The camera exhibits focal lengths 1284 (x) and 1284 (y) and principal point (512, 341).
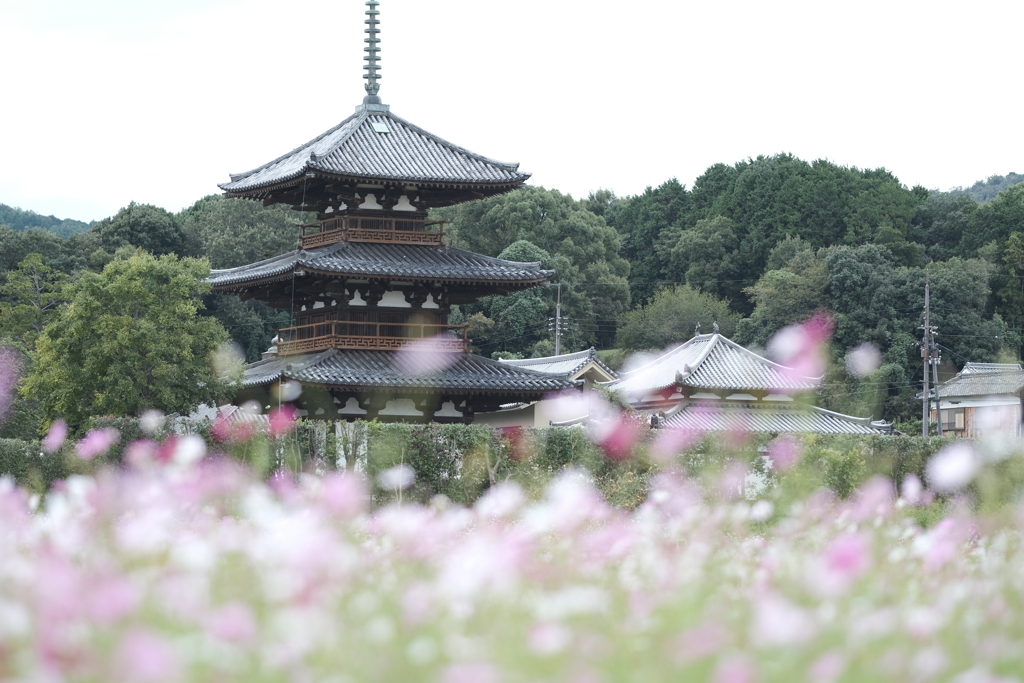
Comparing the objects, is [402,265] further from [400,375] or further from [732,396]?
[732,396]

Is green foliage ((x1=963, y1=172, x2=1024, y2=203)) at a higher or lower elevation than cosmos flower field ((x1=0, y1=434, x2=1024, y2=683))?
higher

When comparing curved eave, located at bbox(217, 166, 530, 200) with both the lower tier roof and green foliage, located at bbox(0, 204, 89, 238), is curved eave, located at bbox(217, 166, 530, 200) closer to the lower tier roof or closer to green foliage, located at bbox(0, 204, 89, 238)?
the lower tier roof

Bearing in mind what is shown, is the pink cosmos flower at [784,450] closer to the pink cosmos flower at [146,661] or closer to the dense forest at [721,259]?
the pink cosmos flower at [146,661]

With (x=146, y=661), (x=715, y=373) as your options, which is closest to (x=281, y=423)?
(x=146, y=661)

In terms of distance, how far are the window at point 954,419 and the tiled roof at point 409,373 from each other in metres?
38.8

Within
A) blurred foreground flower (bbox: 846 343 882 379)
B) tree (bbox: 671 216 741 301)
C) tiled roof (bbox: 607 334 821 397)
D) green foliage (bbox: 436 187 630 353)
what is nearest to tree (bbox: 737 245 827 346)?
blurred foreground flower (bbox: 846 343 882 379)

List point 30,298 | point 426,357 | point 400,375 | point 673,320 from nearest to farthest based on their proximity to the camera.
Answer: point 400,375, point 426,357, point 30,298, point 673,320

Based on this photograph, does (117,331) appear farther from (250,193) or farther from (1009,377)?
(1009,377)

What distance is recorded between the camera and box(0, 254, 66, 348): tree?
158ft

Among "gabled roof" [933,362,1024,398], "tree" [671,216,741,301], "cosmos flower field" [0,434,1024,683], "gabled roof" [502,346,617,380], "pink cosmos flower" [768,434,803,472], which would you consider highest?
"tree" [671,216,741,301]

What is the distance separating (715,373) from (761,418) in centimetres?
194

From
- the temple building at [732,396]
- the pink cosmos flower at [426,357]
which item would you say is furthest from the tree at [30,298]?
the temple building at [732,396]

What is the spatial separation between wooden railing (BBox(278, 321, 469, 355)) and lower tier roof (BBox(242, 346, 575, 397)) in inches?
6.1

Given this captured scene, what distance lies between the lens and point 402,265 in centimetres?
2762
